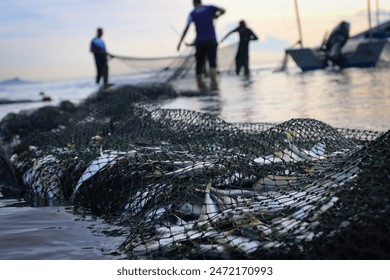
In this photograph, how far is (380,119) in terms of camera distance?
6.36 metres

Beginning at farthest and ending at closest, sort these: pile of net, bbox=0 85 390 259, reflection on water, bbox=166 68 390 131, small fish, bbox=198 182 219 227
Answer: reflection on water, bbox=166 68 390 131
small fish, bbox=198 182 219 227
pile of net, bbox=0 85 390 259

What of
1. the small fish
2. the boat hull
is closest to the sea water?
the small fish

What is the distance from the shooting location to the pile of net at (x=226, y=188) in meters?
2.32

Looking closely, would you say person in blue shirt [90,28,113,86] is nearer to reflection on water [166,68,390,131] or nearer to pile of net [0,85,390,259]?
reflection on water [166,68,390,131]

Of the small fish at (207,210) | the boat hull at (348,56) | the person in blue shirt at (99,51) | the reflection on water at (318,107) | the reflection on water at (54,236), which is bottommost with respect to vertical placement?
the reflection on water at (54,236)

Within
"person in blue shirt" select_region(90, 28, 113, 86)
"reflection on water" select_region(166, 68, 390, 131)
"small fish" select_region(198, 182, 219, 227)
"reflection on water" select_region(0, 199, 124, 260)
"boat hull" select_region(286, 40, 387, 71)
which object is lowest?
"reflection on water" select_region(0, 199, 124, 260)

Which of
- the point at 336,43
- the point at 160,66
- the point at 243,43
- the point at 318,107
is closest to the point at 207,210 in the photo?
the point at 318,107

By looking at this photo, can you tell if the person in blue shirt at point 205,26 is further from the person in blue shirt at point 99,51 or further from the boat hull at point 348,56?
the boat hull at point 348,56

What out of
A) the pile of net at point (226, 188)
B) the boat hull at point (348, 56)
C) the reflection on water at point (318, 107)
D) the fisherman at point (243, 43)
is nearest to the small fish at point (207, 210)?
the pile of net at point (226, 188)

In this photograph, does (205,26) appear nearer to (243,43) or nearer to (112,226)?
(243,43)

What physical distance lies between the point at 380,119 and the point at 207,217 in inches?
170

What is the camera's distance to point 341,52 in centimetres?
2111

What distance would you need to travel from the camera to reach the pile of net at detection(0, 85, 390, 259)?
7.61 ft

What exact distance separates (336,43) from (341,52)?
1.52ft
